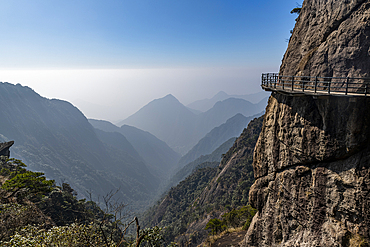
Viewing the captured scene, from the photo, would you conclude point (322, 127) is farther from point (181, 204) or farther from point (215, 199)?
point (181, 204)

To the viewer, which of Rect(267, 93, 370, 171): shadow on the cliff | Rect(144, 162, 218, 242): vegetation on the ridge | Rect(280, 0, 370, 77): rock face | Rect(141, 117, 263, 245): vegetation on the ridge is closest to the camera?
Rect(280, 0, 370, 77): rock face

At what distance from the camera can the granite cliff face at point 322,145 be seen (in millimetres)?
10078

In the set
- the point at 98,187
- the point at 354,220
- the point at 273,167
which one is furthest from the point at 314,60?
the point at 98,187

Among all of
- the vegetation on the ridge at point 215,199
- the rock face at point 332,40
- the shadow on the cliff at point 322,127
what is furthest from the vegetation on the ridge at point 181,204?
the rock face at point 332,40

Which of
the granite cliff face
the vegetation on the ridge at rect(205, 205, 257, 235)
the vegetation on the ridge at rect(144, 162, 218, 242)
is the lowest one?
the vegetation on the ridge at rect(144, 162, 218, 242)

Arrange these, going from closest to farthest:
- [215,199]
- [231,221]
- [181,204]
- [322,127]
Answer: [322,127], [231,221], [215,199], [181,204]

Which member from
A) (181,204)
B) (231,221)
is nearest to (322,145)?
(231,221)

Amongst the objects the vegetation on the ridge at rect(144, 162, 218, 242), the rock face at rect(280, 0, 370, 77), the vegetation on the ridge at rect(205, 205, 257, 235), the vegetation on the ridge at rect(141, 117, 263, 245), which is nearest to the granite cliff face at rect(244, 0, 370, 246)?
the rock face at rect(280, 0, 370, 77)

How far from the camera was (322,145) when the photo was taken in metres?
11.4

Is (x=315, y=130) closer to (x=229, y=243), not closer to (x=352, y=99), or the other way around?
(x=352, y=99)

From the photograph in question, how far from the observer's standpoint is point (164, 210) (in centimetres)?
9444

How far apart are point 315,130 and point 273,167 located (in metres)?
4.79

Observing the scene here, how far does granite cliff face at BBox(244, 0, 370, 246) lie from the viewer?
1008 centimetres

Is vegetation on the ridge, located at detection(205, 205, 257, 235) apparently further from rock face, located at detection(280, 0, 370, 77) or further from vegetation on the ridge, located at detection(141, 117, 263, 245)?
rock face, located at detection(280, 0, 370, 77)
